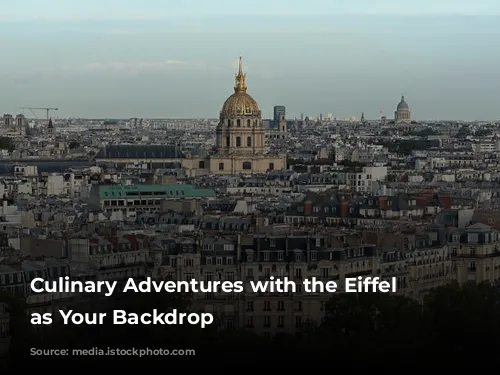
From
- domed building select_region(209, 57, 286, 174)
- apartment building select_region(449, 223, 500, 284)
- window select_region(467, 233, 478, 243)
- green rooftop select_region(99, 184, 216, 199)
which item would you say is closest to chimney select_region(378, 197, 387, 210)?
apartment building select_region(449, 223, 500, 284)

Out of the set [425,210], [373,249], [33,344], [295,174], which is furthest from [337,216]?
[295,174]

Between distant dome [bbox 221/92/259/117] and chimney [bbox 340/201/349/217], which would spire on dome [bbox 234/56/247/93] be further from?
chimney [bbox 340/201/349/217]

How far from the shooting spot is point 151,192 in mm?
84938

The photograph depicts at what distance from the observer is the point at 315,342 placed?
37.8 metres

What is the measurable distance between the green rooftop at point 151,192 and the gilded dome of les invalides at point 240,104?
42.2 meters

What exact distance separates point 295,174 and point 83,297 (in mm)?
67411

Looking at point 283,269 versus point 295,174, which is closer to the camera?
point 283,269

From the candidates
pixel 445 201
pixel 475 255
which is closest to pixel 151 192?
pixel 445 201

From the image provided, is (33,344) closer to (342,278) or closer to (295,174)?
(342,278)

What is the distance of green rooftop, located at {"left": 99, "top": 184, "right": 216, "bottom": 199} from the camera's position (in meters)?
83.2

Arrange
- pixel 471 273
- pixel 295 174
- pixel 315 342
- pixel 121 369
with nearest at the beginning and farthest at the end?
pixel 121 369
pixel 315 342
pixel 471 273
pixel 295 174

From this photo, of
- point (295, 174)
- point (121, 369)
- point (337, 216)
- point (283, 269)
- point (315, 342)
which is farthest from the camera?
point (295, 174)

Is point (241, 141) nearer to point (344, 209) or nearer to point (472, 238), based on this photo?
point (344, 209)

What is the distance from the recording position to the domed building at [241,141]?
12675 centimetres
